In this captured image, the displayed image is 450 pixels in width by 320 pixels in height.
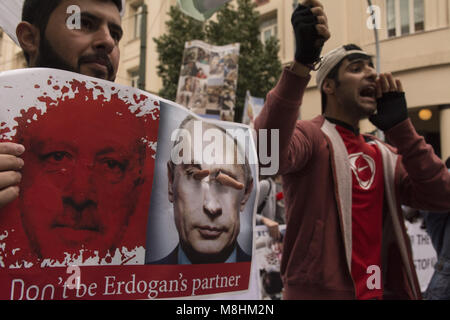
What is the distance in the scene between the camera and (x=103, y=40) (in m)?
0.90

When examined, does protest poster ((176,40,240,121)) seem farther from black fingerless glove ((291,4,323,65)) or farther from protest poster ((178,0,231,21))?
black fingerless glove ((291,4,323,65))

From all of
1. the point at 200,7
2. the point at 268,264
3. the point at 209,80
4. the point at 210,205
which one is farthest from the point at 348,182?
the point at 209,80

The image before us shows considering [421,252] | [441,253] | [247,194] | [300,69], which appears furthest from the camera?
[421,252]

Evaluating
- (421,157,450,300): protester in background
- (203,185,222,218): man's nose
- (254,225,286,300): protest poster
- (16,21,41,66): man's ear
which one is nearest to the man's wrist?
(203,185,222,218): man's nose

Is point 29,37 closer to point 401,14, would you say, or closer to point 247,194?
point 247,194

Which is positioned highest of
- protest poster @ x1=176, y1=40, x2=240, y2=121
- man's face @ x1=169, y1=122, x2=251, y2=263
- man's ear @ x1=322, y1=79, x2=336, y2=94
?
protest poster @ x1=176, y1=40, x2=240, y2=121

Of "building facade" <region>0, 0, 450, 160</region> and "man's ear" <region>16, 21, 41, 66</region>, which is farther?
"building facade" <region>0, 0, 450, 160</region>

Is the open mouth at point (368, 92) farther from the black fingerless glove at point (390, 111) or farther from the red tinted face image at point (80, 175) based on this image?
the red tinted face image at point (80, 175)

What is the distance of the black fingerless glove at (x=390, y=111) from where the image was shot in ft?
4.83

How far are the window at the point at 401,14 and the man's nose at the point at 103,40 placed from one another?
118 cm

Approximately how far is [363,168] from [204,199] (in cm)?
83

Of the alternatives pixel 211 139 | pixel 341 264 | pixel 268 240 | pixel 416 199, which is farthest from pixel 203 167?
pixel 268 240

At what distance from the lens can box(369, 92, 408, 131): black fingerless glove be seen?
1.47 meters
